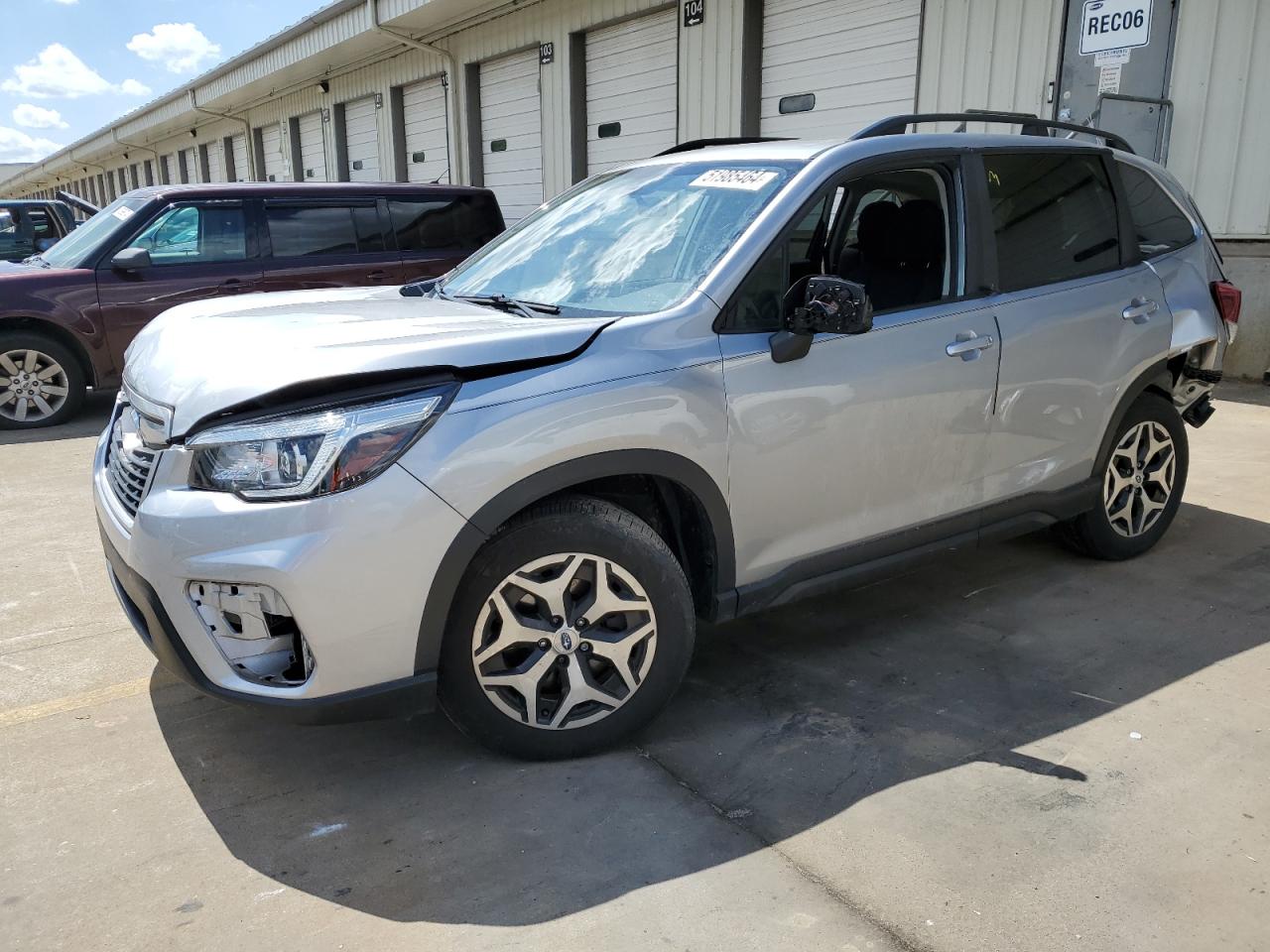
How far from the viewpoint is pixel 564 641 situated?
2758mm

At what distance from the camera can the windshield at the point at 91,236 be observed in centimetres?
770

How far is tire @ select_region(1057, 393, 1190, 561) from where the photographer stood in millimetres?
4277

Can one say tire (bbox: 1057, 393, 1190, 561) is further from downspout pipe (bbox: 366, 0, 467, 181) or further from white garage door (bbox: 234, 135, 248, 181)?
white garage door (bbox: 234, 135, 248, 181)

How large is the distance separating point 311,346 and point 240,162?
29.7 meters

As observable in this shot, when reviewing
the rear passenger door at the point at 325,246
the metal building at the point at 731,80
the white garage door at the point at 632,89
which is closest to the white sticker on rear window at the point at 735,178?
the rear passenger door at the point at 325,246

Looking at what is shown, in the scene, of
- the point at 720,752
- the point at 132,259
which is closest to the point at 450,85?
the point at 132,259

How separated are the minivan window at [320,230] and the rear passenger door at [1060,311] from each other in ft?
19.0

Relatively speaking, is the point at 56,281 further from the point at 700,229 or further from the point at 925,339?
the point at 925,339

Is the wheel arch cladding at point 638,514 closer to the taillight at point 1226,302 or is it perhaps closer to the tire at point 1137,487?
the tire at point 1137,487

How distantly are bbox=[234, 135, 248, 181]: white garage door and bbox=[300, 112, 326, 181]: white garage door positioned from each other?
16.2ft

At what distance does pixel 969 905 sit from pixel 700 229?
82.1 inches

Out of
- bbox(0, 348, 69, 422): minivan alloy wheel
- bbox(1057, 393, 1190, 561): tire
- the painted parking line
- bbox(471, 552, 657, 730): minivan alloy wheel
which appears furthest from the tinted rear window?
bbox(471, 552, 657, 730): minivan alloy wheel

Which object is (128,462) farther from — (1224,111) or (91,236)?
(1224,111)

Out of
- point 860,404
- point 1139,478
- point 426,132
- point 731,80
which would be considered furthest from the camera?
point 426,132
